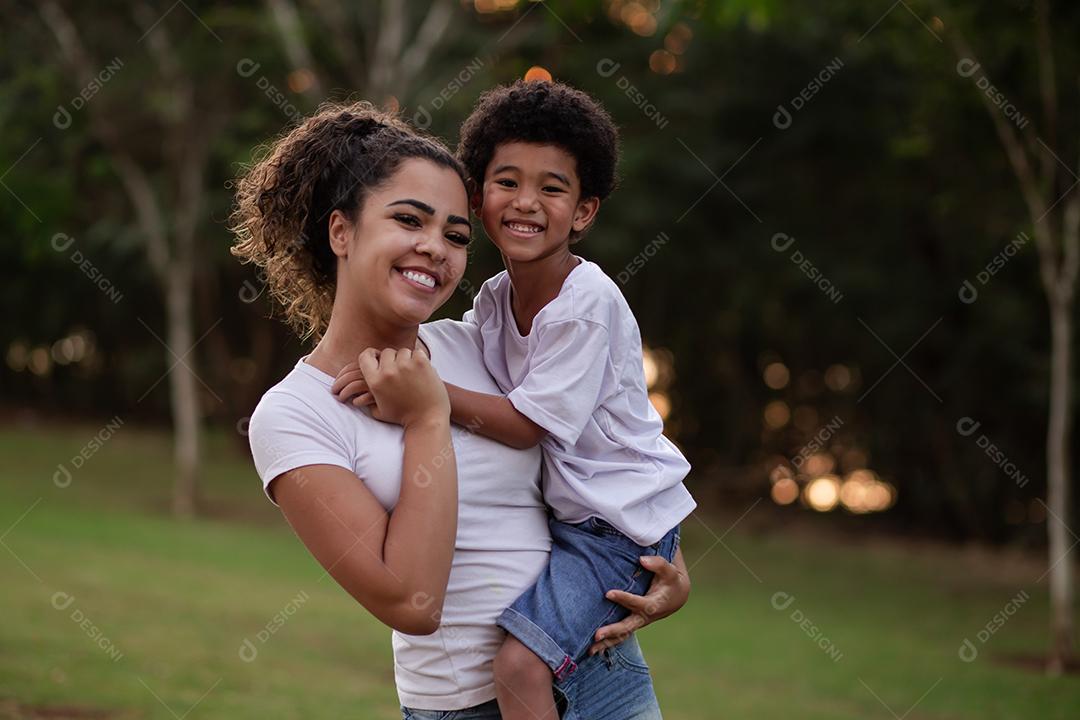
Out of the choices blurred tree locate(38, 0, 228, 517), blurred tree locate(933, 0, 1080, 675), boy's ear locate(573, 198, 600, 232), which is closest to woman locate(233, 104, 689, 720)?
boy's ear locate(573, 198, 600, 232)

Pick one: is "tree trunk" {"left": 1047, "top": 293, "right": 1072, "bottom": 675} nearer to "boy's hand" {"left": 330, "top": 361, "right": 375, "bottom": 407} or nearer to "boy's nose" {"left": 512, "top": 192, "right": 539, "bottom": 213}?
"boy's nose" {"left": 512, "top": 192, "right": 539, "bottom": 213}

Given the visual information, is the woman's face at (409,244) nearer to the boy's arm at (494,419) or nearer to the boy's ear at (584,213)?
the boy's arm at (494,419)

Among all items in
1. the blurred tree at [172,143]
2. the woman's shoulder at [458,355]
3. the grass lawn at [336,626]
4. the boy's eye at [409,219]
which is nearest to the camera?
the boy's eye at [409,219]

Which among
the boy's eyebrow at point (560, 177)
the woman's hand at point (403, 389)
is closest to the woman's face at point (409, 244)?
the woman's hand at point (403, 389)

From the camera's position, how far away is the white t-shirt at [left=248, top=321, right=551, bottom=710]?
2170 millimetres

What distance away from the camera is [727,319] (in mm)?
20656

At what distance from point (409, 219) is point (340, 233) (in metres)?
0.18

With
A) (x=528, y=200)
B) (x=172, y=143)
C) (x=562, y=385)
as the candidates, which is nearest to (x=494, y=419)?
(x=562, y=385)

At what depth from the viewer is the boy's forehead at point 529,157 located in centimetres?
287

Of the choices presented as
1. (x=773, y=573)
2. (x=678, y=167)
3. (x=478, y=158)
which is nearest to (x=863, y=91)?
(x=678, y=167)

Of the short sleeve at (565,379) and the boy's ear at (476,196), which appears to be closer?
the short sleeve at (565,379)

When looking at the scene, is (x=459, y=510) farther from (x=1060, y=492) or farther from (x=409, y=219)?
(x=1060, y=492)

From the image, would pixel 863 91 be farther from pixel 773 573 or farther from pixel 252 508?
pixel 252 508

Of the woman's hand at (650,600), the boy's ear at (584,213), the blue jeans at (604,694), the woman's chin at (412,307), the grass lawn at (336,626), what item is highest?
the boy's ear at (584,213)
